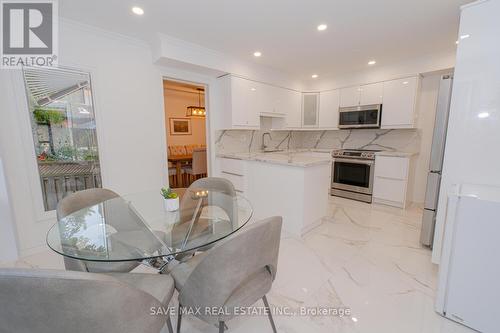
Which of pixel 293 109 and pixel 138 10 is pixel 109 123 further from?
pixel 293 109

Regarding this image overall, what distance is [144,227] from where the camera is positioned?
5.35 ft

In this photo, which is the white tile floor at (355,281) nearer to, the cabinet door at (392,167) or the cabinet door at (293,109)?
the cabinet door at (392,167)

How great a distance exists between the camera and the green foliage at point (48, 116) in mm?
2254

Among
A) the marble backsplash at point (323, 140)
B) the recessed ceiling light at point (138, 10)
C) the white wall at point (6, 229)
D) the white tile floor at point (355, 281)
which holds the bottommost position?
the white tile floor at point (355, 281)

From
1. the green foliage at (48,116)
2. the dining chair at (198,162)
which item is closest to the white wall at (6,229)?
the green foliage at (48,116)

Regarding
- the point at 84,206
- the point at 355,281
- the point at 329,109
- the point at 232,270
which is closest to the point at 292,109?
the point at 329,109

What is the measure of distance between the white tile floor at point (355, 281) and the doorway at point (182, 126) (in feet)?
10.3

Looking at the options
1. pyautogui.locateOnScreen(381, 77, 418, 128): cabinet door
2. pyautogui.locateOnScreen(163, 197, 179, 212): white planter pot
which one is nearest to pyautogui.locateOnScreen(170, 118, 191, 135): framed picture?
pyautogui.locateOnScreen(163, 197, 179, 212): white planter pot

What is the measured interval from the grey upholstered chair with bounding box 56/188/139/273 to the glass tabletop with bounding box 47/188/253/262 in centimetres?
4

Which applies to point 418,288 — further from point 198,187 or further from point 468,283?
point 198,187

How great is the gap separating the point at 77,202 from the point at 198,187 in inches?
40.4

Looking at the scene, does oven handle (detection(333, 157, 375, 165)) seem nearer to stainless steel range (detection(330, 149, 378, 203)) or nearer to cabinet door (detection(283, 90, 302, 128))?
stainless steel range (detection(330, 149, 378, 203))

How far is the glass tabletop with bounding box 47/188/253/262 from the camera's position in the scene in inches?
49.9

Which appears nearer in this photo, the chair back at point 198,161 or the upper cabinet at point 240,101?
the upper cabinet at point 240,101
